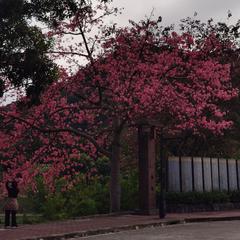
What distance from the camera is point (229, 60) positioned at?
28297 mm

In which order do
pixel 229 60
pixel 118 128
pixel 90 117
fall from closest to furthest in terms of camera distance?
pixel 118 128 < pixel 90 117 < pixel 229 60

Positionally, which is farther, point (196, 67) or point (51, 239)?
point (196, 67)

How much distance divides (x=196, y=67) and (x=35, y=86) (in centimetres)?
788

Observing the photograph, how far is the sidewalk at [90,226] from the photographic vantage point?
13805mm

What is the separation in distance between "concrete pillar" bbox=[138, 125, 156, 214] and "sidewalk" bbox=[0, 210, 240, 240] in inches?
38.7

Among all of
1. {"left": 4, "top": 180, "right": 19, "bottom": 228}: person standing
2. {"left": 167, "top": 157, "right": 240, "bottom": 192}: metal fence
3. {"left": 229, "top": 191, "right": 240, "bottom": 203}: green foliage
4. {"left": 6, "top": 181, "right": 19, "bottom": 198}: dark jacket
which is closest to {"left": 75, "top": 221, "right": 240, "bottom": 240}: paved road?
{"left": 4, "top": 180, "right": 19, "bottom": 228}: person standing

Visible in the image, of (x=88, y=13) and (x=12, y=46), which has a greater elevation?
(x=88, y=13)


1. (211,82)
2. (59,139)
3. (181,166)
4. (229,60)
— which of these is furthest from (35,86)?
(229,60)

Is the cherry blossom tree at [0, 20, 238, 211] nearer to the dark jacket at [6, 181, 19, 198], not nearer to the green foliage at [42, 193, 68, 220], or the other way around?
the green foliage at [42, 193, 68, 220]

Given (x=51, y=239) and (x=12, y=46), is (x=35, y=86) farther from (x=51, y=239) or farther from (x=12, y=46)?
(x=51, y=239)

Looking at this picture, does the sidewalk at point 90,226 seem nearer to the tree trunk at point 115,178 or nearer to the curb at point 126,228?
the curb at point 126,228

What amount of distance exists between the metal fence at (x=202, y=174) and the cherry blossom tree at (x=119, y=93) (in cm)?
343

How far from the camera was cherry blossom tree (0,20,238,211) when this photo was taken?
20562 millimetres

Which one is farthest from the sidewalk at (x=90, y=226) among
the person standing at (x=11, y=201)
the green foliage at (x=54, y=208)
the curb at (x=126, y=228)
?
the green foliage at (x=54, y=208)
